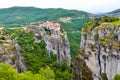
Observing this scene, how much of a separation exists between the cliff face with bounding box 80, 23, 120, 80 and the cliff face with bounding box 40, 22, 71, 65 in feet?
125

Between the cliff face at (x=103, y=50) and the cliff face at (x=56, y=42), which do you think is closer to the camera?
the cliff face at (x=103, y=50)

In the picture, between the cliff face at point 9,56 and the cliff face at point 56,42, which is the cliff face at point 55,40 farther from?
the cliff face at point 9,56

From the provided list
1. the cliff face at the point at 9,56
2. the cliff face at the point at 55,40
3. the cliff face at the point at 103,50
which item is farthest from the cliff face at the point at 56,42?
the cliff face at the point at 103,50

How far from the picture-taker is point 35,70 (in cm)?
12925

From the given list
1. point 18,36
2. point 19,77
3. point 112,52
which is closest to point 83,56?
point 112,52

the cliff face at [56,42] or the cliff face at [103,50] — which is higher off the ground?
the cliff face at [103,50]

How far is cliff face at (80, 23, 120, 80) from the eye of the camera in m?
91.6

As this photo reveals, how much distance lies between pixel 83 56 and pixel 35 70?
A: 27285 mm

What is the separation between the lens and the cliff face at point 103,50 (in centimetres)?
9159

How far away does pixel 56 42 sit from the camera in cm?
14775

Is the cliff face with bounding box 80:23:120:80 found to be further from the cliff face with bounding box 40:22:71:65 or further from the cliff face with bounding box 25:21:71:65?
the cliff face with bounding box 25:21:71:65

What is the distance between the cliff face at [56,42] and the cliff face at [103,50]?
38101mm

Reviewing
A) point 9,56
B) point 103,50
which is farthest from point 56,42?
point 103,50

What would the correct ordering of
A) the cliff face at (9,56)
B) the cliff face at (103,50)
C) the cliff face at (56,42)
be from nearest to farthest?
the cliff face at (103,50) < the cliff face at (9,56) < the cliff face at (56,42)
